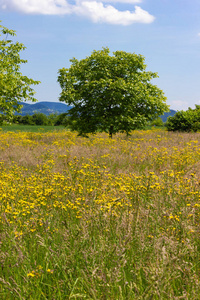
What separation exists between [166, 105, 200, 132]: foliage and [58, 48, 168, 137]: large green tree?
7.91 meters

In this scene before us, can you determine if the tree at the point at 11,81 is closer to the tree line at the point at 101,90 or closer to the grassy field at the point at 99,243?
the tree line at the point at 101,90

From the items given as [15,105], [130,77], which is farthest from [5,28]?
[130,77]

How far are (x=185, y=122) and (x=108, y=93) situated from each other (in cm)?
1249

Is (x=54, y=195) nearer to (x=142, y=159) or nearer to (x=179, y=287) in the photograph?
(x=179, y=287)

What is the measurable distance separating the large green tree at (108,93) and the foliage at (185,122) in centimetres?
791

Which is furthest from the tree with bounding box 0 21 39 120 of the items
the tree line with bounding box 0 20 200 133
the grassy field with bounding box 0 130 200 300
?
the grassy field with bounding box 0 130 200 300

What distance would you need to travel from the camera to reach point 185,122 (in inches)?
1075

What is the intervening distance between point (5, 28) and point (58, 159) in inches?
574

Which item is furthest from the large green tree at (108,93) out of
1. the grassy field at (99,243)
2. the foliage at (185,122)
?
the grassy field at (99,243)

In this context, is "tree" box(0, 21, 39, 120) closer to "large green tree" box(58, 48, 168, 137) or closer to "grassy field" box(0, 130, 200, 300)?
"large green tree" box(58, 48, 168, 137)

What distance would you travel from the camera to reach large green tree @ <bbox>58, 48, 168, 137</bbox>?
706 inches

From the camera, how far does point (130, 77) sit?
61.8 feet

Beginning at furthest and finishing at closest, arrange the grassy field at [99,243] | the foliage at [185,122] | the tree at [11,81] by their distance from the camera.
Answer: the foliage at [185,122]
the tree at [11,81]
the grassy field at [99,243]

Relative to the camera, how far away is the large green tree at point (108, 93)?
706 inches
